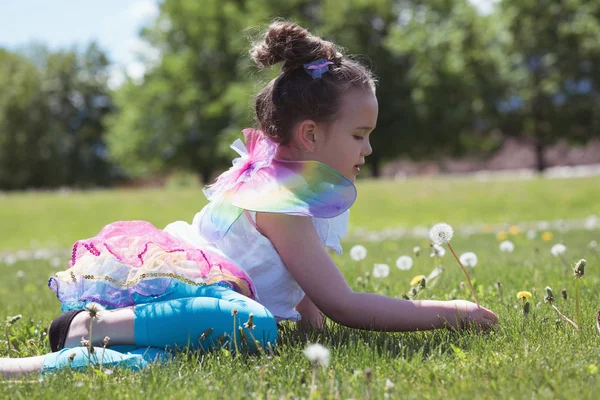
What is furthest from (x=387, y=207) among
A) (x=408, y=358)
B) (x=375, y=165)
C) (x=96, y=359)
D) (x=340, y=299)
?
(x=375, y=165)

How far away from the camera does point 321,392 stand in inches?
89.1

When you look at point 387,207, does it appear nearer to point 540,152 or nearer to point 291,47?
point 291,47

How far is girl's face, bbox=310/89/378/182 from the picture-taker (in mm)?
3197

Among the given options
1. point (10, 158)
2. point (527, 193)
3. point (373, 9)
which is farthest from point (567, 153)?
point (10, 158)

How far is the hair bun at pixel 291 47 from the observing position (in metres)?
3.23

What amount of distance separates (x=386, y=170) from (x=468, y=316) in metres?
41.9

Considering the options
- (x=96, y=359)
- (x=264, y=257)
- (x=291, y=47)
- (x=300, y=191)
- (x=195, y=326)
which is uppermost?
(x=291, y=47)

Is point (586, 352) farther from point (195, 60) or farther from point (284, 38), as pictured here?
point (195, 60)

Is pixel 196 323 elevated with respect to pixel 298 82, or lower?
lower

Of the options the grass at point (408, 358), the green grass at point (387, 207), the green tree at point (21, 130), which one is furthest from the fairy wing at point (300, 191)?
the green tree at point (21, 130)

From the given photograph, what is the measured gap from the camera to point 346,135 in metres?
3.21

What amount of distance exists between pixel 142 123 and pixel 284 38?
33799 mm

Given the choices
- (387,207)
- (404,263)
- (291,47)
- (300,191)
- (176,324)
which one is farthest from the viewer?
(387,207)

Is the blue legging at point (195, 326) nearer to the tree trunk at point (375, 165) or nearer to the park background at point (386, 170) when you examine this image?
the park background at point (386, 170)
